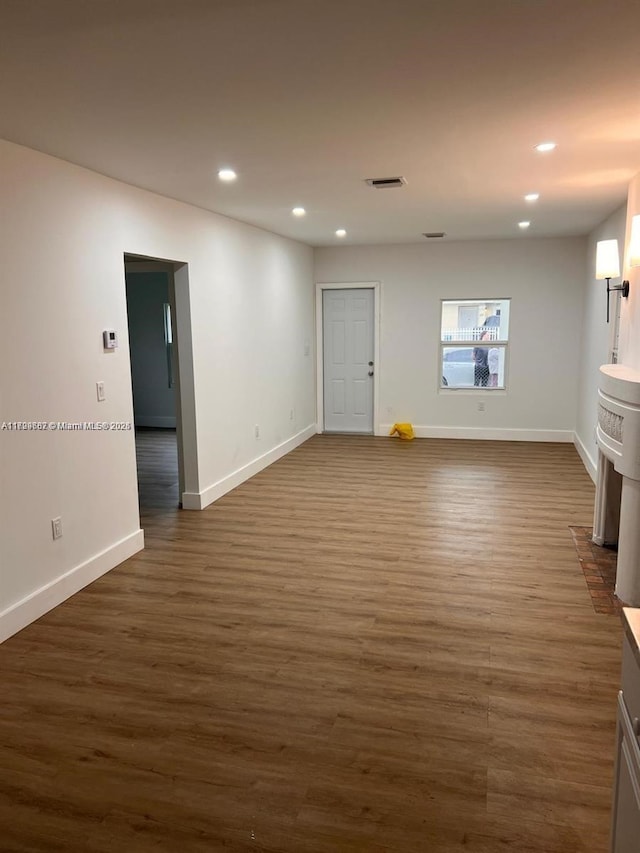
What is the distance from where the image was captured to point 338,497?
18.2 feet

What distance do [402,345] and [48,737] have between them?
6.56 m

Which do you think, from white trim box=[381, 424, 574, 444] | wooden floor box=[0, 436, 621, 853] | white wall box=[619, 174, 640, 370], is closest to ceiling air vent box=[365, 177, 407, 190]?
white wall box=[619, 174, 640, 370]

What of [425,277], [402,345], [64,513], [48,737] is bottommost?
[48,737]

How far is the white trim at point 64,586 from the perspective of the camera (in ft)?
10.4

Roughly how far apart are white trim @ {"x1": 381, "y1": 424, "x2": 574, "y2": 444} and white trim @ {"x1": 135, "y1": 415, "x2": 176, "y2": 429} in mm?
3099

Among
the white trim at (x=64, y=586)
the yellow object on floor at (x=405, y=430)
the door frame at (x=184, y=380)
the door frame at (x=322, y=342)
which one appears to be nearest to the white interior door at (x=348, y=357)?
the door frame at (x=322, y=342)

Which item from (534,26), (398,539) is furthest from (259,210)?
(534,26)

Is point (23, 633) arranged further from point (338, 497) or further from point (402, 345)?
point (402, 345)

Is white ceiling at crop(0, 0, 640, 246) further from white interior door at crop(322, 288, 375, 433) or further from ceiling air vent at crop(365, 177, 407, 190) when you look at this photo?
white interior door at crop(322, 288, 375, 433)

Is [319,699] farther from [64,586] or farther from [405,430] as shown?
[405,430]

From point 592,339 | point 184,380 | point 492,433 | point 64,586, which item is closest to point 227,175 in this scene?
point 184,380

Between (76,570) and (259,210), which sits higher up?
(259,210)

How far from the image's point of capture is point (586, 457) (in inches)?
254

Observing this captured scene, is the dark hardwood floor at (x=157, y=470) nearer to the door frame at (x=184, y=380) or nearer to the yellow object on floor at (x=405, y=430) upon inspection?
the door frame at (x=184, y=380)
